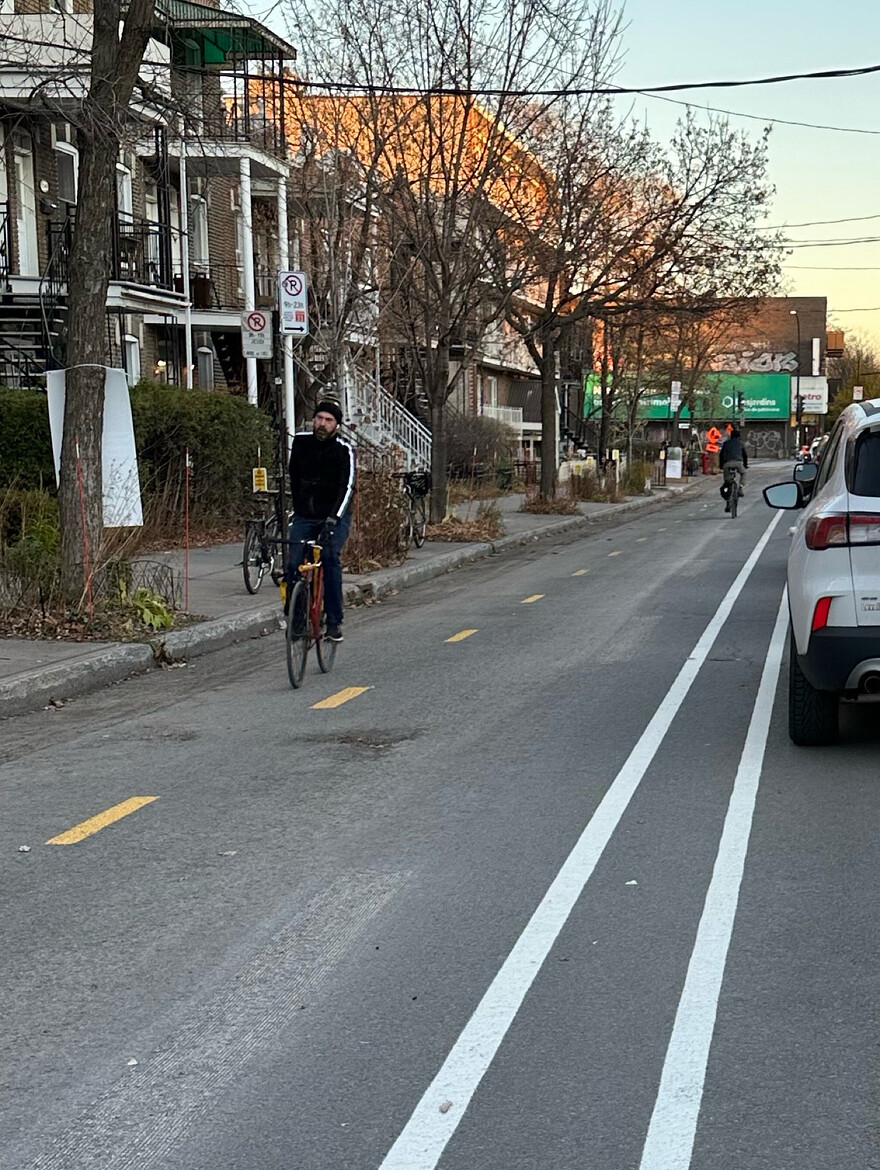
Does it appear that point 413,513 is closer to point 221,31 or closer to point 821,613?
point 221,31

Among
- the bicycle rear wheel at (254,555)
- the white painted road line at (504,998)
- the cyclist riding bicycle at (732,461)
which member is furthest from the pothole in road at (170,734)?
the cyclist riding bicycle at (732,461)

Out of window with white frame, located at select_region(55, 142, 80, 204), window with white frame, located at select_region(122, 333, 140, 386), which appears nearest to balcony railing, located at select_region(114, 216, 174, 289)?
window with white frame, located at select_region(55, 142, 80, 204)

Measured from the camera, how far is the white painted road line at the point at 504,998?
3627 mm

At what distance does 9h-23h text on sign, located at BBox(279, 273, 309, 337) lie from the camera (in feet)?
54.1

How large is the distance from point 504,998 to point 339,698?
568 cm

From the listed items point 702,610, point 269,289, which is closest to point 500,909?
point 702,610

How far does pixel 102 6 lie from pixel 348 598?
6662 mm

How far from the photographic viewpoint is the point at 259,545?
16188mm

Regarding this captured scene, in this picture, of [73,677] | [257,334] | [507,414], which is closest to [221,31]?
[257,334]

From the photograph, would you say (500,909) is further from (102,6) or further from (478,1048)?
(102,6)

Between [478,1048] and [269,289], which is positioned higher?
[269,289]

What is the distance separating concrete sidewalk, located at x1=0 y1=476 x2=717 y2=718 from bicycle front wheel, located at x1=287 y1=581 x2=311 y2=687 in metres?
1.59

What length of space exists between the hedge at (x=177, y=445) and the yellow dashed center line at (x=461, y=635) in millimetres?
5954

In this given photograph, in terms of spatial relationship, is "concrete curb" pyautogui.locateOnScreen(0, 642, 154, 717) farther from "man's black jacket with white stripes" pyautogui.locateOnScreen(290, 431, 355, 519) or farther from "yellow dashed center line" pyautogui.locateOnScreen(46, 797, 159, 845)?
"yellow dashed center line" pyautogui.locateOnScreen(46, 797, 159, 845)
